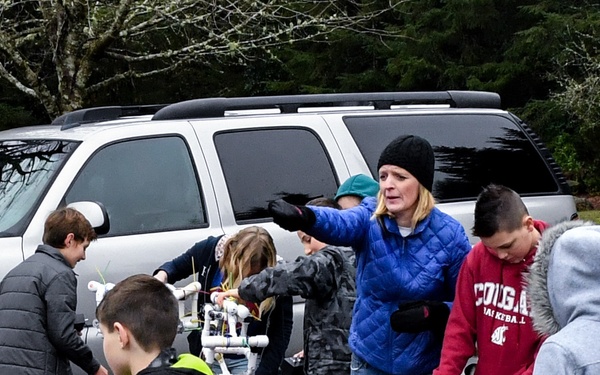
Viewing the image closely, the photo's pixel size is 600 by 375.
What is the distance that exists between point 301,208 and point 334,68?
21.1 metres

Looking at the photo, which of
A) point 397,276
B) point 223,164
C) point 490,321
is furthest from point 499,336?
point 223,164

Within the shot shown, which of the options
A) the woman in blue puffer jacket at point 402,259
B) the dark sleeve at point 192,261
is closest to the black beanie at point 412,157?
the woman in blue puffer jacket at point 402,259

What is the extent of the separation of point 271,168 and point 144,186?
0.90 metres

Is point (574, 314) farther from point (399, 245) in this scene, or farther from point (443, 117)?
point (443, 117)

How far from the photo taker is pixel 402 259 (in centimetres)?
417

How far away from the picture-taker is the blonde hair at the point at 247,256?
499cm

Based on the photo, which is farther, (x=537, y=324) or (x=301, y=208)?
(x=301, y=208)

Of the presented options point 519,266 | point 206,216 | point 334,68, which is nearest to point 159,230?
point 206,216

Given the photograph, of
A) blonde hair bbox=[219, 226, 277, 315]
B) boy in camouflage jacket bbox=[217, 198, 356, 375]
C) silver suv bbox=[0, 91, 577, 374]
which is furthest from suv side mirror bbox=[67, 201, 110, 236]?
boy in camouflage jacket bbox=[217, 198, 356, 375]

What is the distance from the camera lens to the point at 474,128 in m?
7.19

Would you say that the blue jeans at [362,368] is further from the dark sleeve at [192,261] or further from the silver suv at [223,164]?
the silver suv at [223,164]

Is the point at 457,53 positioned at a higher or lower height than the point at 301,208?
higher

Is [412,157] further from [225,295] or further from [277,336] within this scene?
[277,336]

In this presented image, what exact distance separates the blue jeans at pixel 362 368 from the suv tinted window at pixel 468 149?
238 cm
